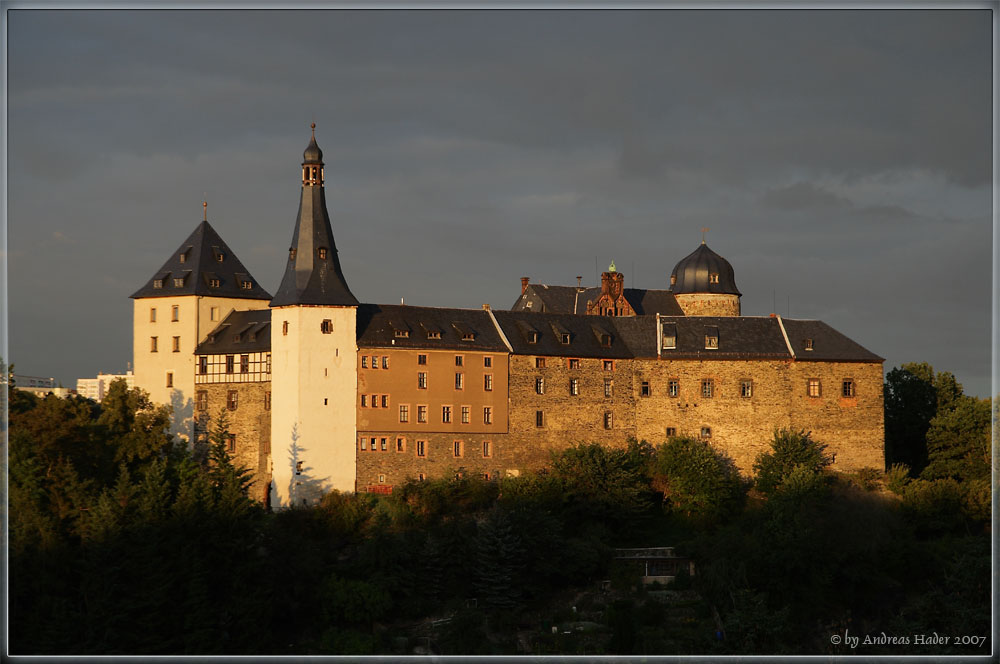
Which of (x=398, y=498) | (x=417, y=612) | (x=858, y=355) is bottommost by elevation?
(x=417, y=612)

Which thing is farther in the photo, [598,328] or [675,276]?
[675,276]

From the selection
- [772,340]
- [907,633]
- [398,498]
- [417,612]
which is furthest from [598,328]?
[907,633]

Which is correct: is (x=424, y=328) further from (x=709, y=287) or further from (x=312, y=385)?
(x=709, y=287)

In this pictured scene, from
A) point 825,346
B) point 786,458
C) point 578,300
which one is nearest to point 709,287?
point 578,300

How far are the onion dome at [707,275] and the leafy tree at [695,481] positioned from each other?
19.4m

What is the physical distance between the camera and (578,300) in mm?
89875

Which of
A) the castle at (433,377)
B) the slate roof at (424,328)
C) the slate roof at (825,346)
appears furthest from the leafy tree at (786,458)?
the slate roof at (424,328)

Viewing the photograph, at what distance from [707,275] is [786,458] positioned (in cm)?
2091

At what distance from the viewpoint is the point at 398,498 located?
62562mm

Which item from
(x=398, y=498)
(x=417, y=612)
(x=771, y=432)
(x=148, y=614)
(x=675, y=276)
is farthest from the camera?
(x=675, y=276)

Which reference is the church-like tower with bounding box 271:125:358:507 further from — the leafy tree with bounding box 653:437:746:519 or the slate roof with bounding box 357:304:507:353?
the leafy tree with bounding box 653:437:746:519

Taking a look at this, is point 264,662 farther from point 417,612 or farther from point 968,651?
point 968,651

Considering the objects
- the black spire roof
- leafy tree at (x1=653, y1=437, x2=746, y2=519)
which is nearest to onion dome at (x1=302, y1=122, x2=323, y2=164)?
the black spire roof

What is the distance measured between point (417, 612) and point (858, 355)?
25.8 meters
